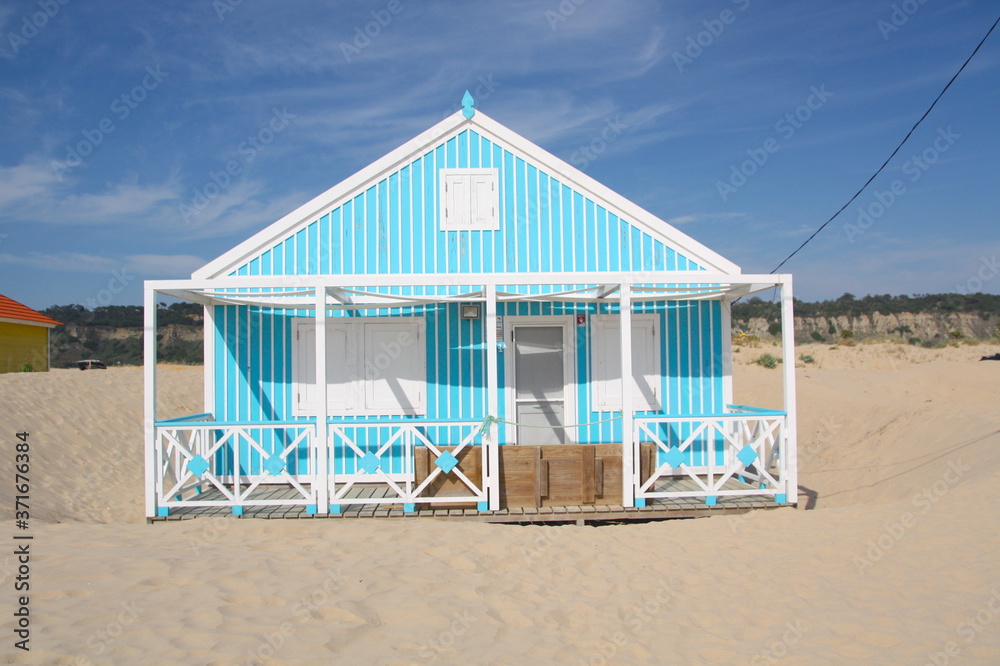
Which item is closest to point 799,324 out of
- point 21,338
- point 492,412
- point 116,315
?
point 492,412

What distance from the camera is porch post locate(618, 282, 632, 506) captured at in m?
7.90

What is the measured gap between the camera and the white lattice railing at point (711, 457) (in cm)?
803

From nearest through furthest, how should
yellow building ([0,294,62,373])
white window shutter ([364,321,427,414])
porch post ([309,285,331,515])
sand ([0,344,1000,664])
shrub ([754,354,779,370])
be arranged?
sand ([0,344,1000,664]), porch post ([309,285,331,515]), white window shutter ([364,321,427,414]), yellow building ([0,294,62,373]), shrub ([754,354,779,370])

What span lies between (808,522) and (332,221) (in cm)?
736

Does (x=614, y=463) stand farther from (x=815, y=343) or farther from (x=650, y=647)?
(x=815, y=343)

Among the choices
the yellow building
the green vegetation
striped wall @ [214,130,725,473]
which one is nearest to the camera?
striped wall @ [214,130,725,473]

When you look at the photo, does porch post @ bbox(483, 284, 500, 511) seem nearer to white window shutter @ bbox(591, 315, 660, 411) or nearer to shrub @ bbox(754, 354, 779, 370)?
white window shutter @ bbox(591, 315, 660, 411)

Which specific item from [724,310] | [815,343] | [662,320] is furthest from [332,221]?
[815,343]

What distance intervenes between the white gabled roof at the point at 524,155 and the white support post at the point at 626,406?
2.09 m

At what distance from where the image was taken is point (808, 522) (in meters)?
7.48

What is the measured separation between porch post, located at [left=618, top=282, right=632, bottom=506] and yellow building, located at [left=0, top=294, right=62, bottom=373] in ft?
74.5

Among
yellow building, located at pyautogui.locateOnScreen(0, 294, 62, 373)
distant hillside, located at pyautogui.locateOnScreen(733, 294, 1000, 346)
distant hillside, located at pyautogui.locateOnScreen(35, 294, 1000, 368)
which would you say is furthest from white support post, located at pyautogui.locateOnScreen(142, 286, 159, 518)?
distant hillside, located at pyautogui.locateOnScreen(733, 294, 1000, 346)

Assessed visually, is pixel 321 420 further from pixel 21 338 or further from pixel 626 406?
pixel 21 338

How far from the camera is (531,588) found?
5.43 meters
